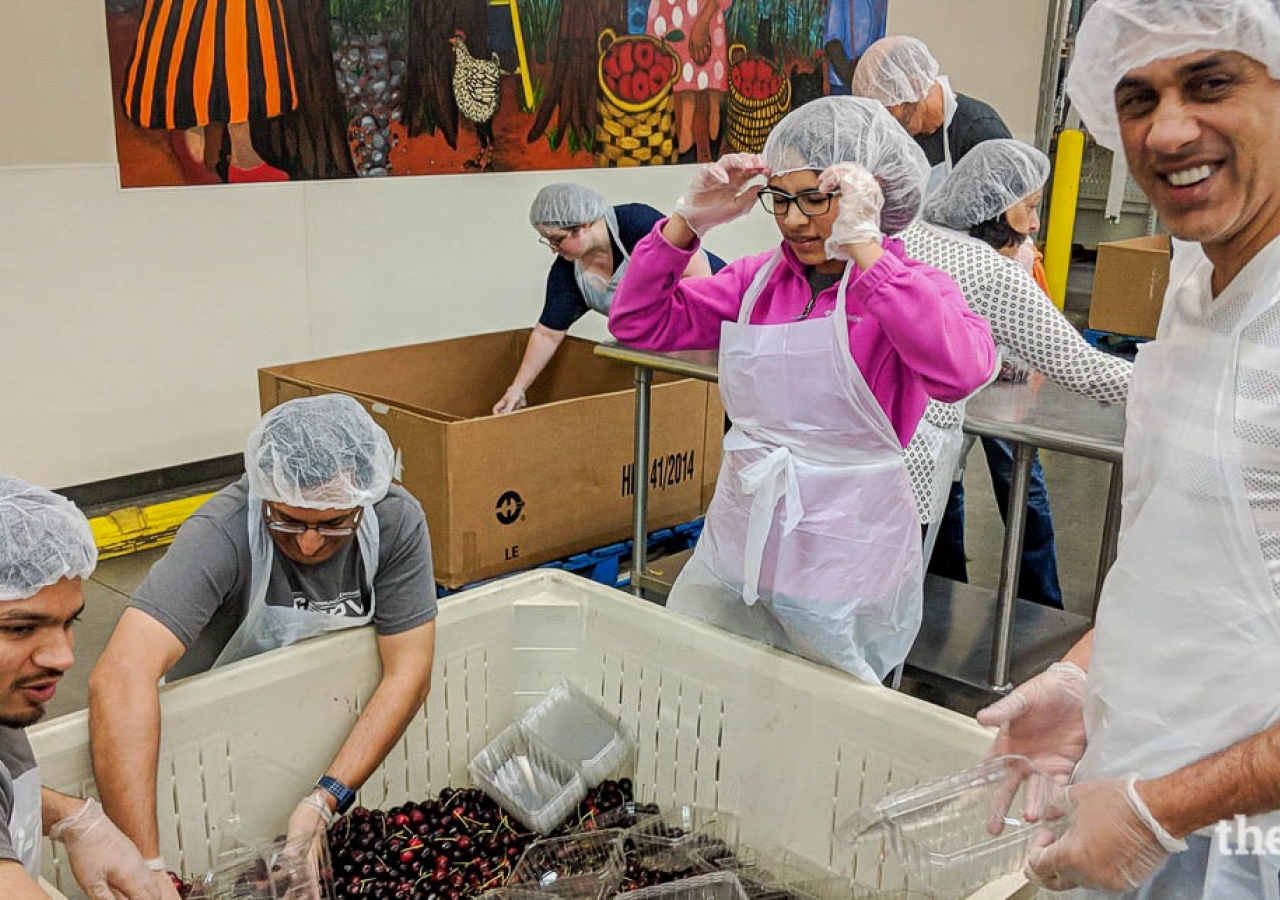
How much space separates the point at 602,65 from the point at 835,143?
3.58m

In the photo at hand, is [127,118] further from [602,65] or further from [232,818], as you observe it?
[232,818]

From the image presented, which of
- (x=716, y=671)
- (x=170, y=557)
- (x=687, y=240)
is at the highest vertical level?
(x=687, y=240)

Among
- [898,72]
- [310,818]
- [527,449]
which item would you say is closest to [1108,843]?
[310,818]

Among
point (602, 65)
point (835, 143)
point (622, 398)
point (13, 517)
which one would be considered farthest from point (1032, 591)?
point (602, 65)

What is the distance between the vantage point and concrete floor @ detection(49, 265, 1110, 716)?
10.5 ft

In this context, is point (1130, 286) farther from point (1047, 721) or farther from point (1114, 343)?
point (1047, 721)

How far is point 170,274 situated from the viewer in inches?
159

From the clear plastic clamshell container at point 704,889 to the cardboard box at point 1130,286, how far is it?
3575 mm

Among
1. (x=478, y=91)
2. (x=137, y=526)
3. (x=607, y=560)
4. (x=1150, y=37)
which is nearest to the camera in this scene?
(x=1150, y=37)

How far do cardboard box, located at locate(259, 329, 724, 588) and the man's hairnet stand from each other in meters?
1.03

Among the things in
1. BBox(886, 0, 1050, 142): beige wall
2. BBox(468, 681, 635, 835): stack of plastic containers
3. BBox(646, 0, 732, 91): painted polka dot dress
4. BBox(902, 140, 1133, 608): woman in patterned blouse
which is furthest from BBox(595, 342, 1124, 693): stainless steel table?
BBox(886, 0, 1050, 142): beige wall

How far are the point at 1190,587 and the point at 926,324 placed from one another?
29.4 inches

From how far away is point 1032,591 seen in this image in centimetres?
323

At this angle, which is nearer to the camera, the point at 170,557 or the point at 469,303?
the point at 170,557
